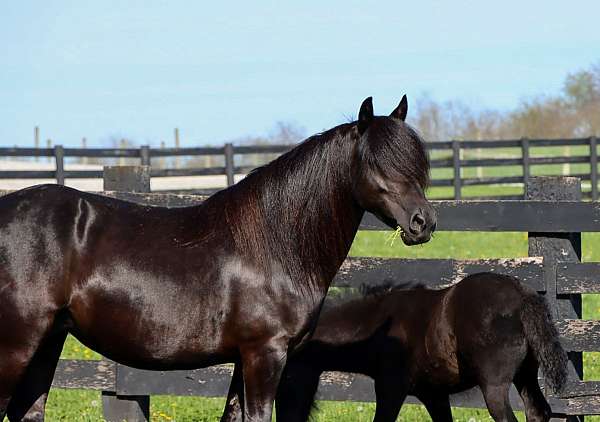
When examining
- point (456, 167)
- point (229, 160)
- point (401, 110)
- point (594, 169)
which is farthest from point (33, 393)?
point (594, 169)

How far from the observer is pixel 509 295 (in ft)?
17.9

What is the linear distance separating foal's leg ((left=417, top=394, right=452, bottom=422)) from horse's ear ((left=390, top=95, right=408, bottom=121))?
2005 mm

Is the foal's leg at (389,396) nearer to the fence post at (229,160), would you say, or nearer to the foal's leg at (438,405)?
the foal's leg at (438,405)

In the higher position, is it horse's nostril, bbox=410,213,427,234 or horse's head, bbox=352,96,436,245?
horse's head, bbox=352,96,436,245

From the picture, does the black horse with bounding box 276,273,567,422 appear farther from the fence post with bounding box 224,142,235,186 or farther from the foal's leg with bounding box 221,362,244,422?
the fence post with bounding box 224,142,235,186

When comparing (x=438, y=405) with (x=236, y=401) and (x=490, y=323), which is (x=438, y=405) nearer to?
(x=490, y=323)

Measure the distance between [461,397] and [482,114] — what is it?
48.7 m

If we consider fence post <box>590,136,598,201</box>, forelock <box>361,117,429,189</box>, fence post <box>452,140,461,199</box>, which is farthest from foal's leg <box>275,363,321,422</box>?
fence post <box>590,136,598,201</box>

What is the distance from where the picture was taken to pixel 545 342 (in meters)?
5.32

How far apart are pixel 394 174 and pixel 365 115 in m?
0.31

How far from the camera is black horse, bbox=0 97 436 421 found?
170 inches

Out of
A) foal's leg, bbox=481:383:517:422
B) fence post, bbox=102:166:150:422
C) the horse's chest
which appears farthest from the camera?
fence post, bbox=102:166:150:422

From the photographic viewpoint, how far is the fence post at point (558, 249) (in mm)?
5781

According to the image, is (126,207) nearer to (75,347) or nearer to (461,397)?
(461,397)
